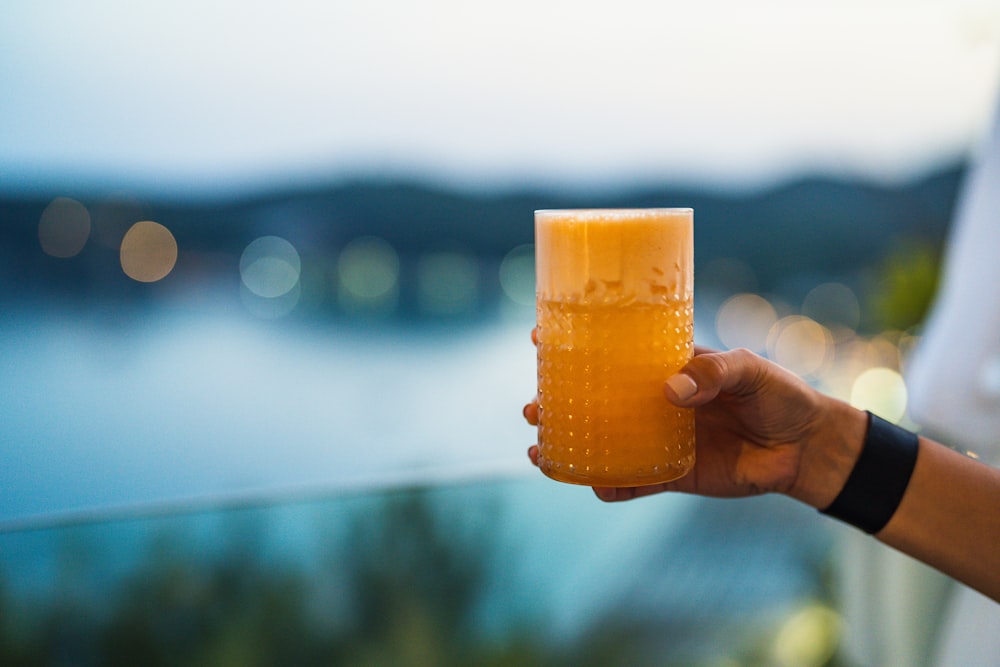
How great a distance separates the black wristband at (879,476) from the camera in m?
1.11

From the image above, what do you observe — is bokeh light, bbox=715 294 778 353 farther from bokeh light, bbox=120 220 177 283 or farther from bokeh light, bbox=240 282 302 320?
bokeh light, bbox=120 220 177 283

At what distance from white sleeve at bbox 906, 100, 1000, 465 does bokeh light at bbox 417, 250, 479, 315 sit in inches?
79.4

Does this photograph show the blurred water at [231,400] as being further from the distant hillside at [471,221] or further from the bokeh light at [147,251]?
the distant hillside at [471,221]

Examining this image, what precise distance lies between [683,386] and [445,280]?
8.59 ft

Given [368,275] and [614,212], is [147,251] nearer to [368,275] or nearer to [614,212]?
[368,275]

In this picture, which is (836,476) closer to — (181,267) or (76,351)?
(181,267)

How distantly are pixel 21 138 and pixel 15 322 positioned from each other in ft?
3.00

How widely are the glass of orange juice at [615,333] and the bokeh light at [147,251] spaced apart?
2590mm

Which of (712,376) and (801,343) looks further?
(801,343)

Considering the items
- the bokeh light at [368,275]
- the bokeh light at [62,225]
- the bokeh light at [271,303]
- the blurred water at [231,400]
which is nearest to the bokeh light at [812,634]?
the blurred water at [231,400]

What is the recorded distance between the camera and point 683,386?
86 centimetres

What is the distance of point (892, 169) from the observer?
4289 millimetres

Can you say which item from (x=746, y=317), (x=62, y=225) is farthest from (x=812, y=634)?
(x=62, y=225)

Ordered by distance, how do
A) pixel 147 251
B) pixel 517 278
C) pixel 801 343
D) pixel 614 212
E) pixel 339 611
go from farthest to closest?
pixel 801 343
pixel 517 278
pixel 147 251
pixel 339 611
pixel 614 212
